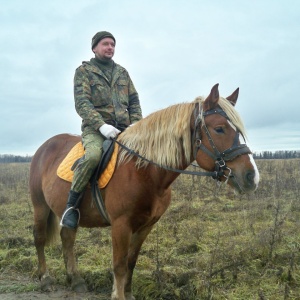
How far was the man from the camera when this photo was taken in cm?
390

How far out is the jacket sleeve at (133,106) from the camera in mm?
4647

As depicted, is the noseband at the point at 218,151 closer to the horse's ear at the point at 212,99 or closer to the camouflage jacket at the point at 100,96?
the horse's ear at the point at 212,99

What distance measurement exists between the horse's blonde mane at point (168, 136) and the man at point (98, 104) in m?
0.44

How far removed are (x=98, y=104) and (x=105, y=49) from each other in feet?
2.45

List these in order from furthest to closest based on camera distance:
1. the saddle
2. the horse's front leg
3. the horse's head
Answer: the saddle
the horse's front leg
the horse's head

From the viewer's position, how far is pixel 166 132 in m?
3.46

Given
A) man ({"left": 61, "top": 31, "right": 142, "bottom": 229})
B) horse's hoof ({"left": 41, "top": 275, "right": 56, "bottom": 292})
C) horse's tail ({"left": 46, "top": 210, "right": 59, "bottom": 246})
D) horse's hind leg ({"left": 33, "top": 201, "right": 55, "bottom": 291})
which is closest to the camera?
man ({"left": 61, "top": 31, "right": 142, "bottom": 229})

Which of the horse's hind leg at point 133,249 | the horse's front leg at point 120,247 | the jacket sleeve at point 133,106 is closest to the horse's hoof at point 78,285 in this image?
the horse's hind leg at point 133,249

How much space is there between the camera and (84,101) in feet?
13.6

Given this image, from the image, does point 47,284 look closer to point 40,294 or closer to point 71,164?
point 40,294

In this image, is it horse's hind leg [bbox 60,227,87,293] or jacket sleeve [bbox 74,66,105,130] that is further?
horse's hind leg [bbox 60,227,87,293]

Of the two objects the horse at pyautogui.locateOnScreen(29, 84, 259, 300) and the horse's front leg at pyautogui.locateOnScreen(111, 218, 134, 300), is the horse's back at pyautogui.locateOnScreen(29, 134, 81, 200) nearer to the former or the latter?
the horse at pyautogui.locateOnScreen(29, 84, 259, 300)

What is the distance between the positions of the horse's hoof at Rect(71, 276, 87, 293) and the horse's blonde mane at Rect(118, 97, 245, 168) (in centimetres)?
A: 210

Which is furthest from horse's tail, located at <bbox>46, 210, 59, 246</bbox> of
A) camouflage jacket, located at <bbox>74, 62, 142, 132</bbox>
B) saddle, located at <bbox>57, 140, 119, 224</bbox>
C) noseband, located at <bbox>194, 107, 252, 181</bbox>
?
noseband, located at <bbox>194, 107, 252, 181</bbox>
